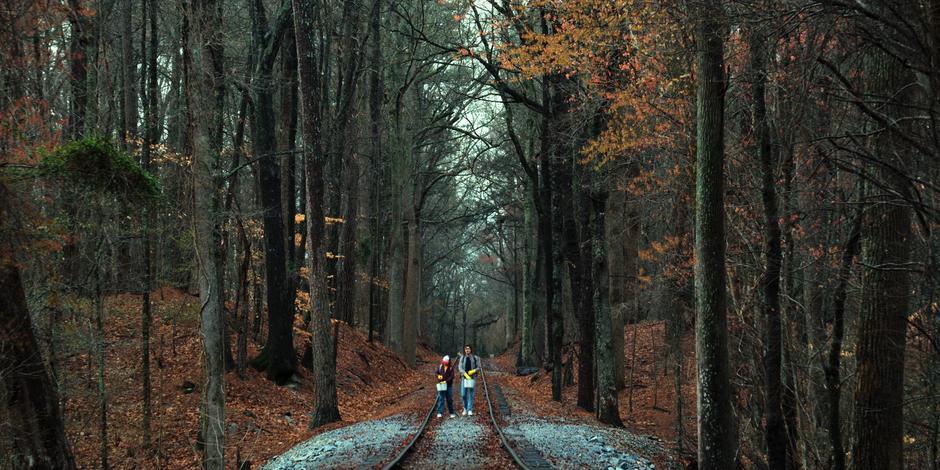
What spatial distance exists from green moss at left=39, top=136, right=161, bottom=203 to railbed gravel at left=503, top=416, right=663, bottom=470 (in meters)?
7.86

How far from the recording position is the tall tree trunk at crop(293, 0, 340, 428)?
1391 cm

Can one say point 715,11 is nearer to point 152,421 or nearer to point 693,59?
point 693,59

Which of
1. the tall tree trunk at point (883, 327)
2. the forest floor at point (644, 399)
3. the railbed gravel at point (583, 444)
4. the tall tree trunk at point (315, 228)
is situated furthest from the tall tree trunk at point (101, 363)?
the tall tree trunk at point (883, 327)

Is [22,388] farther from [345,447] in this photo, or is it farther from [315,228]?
[315,228]

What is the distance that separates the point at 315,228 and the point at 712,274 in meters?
8.86

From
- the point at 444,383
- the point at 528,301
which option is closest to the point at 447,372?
the point at 444,383

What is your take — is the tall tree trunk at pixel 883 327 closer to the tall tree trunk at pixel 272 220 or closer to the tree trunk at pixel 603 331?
the tree trunk at pixel 603 331

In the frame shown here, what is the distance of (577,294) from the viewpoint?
18969 mm

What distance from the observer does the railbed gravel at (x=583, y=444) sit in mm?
9664

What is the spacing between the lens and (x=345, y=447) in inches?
422

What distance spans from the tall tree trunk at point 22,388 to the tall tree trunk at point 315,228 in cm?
544

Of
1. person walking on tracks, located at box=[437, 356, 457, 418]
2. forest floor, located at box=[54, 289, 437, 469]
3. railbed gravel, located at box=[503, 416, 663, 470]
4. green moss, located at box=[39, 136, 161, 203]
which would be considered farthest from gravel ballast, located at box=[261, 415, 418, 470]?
green moss, located at box=[39, 136, 161, 203]

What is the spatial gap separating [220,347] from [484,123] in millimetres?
22595

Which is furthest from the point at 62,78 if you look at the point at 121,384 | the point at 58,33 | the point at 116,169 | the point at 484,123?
the point at 484,123
